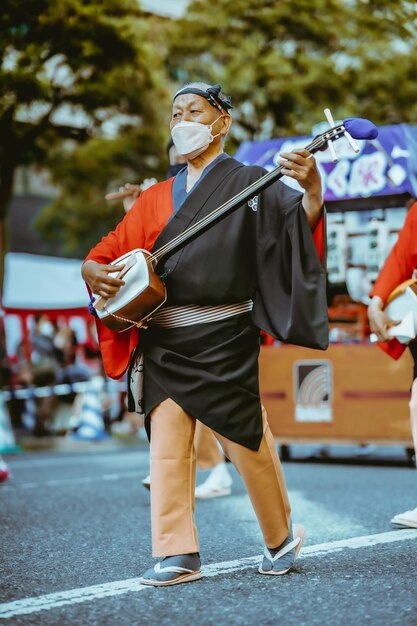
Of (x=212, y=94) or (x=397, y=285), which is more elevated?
(x=212, y=94)

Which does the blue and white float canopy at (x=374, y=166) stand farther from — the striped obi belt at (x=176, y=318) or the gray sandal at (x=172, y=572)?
the gray sandal at (x=172, y=572)

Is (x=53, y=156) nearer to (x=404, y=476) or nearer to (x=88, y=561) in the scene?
(x=404, y=476)

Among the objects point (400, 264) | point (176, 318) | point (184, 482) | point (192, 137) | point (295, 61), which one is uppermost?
point (295, 61)

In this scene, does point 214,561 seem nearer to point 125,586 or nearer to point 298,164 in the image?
point 125,586

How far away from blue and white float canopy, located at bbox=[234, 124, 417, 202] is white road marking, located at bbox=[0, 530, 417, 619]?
457 centimetres

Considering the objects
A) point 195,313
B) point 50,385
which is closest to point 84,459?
point 50,385

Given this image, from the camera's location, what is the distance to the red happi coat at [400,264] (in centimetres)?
501

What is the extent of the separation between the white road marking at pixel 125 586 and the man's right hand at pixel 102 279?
1024 mm

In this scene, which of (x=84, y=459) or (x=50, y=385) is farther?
(x=50, y=385)

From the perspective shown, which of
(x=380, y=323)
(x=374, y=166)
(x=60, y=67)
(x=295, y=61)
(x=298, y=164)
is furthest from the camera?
(x=295, y=61)

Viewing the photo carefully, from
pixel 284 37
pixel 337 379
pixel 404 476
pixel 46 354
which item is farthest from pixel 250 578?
pixel 284 37

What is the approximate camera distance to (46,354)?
13.7 meters

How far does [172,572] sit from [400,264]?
2090 mm

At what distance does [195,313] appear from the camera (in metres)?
3.88
